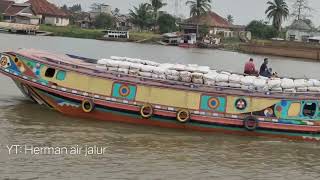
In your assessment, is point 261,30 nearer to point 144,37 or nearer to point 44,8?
point 144,37

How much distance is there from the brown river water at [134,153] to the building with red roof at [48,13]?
7620 cm

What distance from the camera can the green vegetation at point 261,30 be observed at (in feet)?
288

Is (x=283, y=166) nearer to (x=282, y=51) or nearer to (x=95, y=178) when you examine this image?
(x=95, y=178)

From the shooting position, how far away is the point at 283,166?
13172 millimetres

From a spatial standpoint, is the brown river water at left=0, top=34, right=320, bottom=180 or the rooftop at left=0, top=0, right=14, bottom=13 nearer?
the brown river water at left=0, top=34, right=320, bottom=180

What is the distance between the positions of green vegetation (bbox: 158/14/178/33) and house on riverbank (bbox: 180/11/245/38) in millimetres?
1738

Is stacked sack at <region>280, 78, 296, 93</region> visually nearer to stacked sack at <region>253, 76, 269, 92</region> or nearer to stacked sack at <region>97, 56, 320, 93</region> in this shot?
stacked sack at <region>97, 56, 320, 93</region>

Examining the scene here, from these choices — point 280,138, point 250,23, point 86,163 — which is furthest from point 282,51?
point 86,163

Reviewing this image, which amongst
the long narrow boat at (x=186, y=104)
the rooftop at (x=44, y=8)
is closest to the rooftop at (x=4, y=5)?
the rooftop at (x=44, y=8)

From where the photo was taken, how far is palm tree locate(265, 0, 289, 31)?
88.1 m

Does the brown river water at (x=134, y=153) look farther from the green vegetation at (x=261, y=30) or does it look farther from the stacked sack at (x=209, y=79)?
the green vegetation at (x=261, y=30)

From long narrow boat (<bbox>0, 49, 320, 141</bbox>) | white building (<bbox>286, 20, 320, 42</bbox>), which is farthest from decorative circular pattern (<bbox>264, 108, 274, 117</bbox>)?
white building (<bbox>286, 20, 320, 42</bbox>)

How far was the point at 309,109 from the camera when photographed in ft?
50.0

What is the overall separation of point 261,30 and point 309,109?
76.3 m
